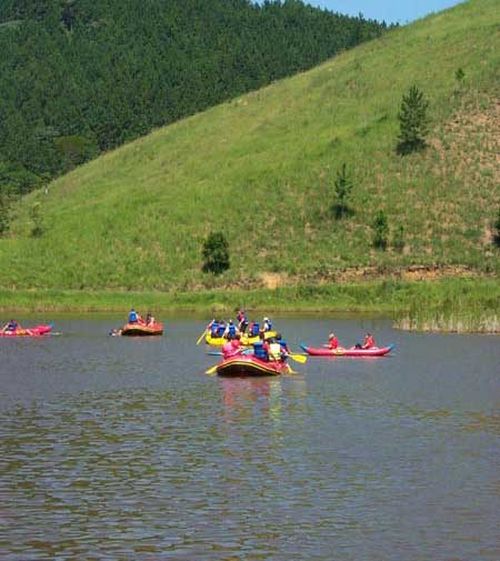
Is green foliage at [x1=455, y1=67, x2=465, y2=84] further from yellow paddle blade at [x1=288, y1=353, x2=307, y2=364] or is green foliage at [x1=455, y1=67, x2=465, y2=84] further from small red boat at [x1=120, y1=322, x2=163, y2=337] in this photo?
yellow paddle blade at [x1=288, y1=353, x2=307, y2=364]

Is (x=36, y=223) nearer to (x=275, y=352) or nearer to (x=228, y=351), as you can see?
(x=228, y=351)

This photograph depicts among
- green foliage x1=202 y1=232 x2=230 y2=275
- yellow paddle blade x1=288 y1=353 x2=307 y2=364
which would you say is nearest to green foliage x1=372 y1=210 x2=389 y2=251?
green foliage x1=202 y1=232 x2=230 y2=275

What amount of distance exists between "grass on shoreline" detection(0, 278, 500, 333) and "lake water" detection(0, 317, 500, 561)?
144 ft

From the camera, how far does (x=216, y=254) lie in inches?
4660

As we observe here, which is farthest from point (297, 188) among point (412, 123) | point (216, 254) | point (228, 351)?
point (228, 351)

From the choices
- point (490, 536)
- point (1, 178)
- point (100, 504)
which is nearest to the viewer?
point (490, 536)

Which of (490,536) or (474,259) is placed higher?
(474,259)

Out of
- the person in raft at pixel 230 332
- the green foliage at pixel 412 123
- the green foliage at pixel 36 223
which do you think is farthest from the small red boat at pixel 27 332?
the green foliage at pixel 412 123

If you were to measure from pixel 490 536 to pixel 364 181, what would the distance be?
360 ft

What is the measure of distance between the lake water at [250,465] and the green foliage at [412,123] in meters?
81.3

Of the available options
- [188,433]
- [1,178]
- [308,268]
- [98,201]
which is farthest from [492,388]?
[1,178]

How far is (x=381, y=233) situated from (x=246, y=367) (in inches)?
2748

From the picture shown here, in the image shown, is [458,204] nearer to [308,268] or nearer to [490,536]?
[308,268]

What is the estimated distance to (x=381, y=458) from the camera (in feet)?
107
